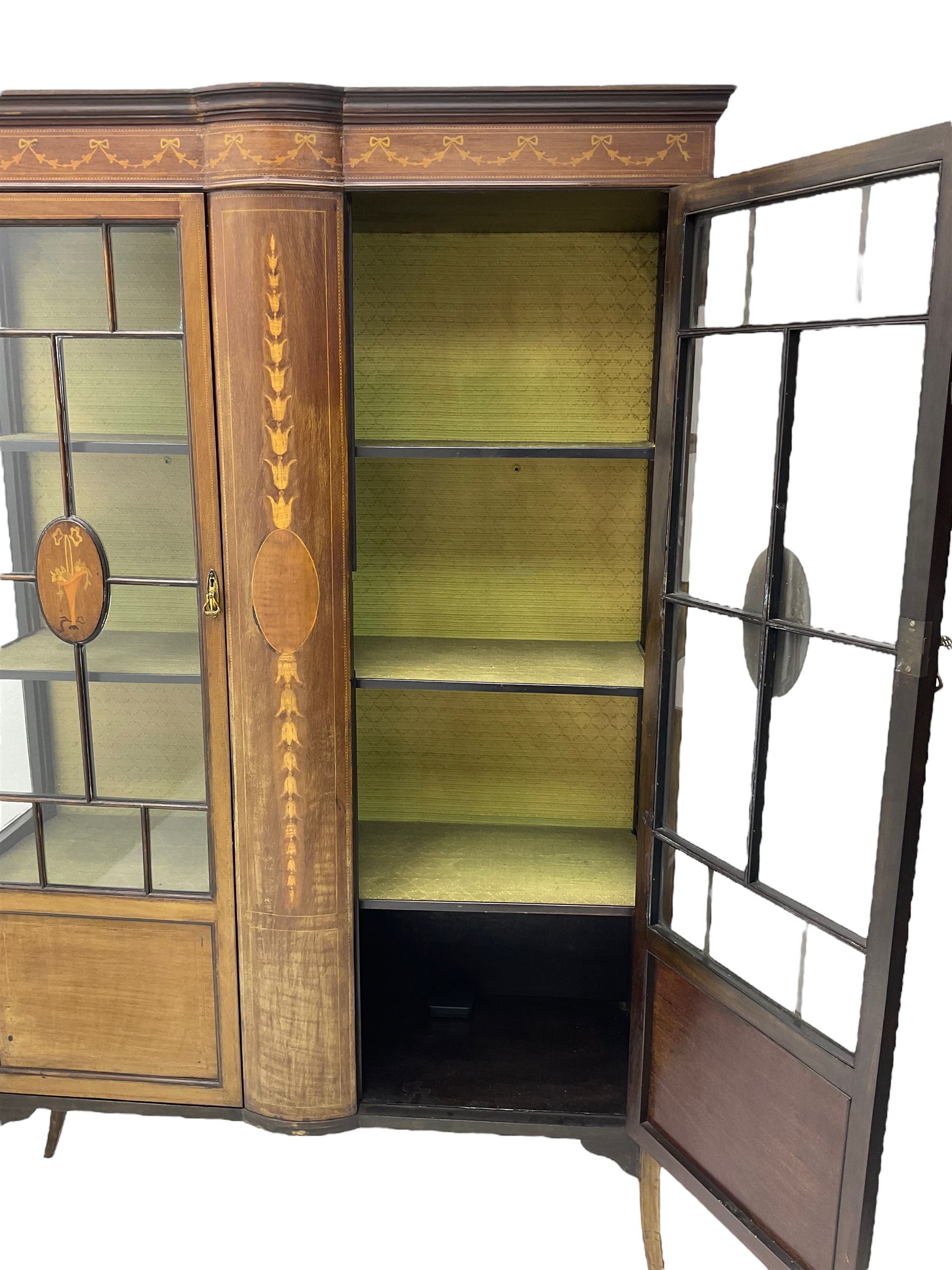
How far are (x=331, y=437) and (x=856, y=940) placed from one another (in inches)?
53.5

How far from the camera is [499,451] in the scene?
2193 millimetres

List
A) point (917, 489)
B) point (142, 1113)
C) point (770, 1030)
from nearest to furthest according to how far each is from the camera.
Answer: point (917, 489)
point (770, 1030)
point (142, 1113)

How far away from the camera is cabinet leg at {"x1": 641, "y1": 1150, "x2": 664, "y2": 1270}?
2350 millimetres

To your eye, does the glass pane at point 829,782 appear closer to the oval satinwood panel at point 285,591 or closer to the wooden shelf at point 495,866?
the wooden shelf at point 495,866

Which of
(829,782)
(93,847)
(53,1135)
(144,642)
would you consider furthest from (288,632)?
(53,1135)

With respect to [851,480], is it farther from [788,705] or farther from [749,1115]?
[749,1115]

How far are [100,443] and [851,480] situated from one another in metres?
1.51

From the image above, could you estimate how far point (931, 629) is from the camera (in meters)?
1.67

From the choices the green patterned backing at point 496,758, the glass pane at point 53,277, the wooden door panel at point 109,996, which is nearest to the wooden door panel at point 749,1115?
the green patterned backing at point 496,758

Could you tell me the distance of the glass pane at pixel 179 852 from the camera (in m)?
2.36

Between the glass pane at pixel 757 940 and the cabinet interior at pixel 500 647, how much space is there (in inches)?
10.8

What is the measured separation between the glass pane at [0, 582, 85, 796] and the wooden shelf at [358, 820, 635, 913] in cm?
75

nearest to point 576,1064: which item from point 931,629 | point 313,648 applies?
point 313,648

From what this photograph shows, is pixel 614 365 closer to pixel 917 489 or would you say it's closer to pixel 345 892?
pixel 917 489
